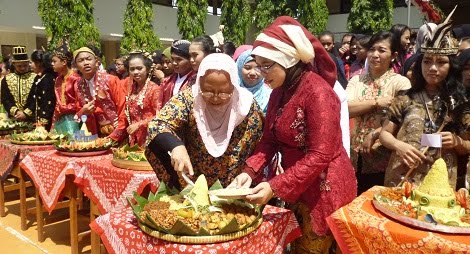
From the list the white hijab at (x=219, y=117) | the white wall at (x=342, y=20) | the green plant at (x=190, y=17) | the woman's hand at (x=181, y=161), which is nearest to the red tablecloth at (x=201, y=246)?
the woman's hand at (x=181, y=161)

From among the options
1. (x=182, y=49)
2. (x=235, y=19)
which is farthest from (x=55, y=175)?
(x=235, y=19)

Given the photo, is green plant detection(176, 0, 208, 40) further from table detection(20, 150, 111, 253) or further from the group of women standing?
the group of women standing

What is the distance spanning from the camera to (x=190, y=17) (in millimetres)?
14617

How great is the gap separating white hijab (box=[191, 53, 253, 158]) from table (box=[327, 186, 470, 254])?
66 cm

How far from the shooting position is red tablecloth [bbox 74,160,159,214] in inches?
102

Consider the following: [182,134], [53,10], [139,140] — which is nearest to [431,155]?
[182,134]

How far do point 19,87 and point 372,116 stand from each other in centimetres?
422

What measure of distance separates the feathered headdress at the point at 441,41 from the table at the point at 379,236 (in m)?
0.87

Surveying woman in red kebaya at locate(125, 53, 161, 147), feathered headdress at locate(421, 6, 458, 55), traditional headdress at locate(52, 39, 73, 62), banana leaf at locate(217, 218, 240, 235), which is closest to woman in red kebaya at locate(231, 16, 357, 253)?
→ banana leaf at locate(217, 218, 240, 235)

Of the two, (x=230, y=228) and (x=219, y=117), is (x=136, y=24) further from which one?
(x=230, y=228)

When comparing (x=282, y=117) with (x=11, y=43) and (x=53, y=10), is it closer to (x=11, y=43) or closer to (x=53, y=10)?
(x=53, y=10)

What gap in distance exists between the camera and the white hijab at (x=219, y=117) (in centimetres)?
199

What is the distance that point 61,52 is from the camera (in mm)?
4441

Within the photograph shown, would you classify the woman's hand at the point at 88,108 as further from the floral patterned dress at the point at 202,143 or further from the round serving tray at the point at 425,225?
the round serving tray at the point at 425,225
